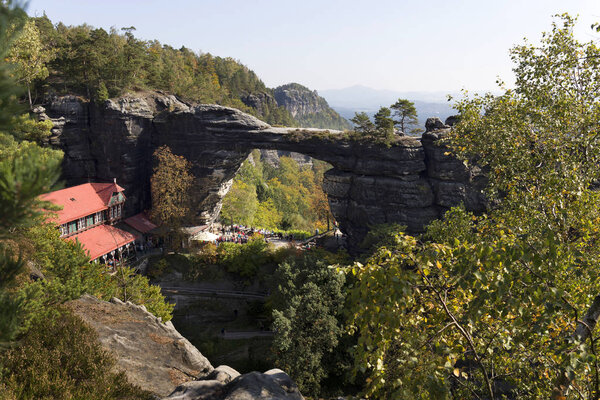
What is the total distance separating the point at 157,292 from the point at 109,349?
1137cm

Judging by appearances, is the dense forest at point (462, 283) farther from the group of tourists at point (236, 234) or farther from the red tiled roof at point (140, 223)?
the group of tourists at point (236, 234)

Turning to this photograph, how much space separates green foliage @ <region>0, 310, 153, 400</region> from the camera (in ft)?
24.5

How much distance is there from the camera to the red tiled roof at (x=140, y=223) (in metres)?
32.9

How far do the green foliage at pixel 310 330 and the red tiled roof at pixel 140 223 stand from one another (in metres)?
18.5

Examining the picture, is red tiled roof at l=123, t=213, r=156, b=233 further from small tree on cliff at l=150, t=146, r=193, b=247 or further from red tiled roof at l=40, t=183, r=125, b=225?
red tiled roof at l=40, t=183, r=125, b=225

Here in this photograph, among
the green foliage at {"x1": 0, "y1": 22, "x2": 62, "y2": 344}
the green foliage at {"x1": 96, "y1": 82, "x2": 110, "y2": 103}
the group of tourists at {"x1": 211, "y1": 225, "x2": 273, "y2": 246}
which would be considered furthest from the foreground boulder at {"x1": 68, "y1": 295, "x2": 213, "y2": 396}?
the green foliage at {"x1": 96, "y1": 82, "x2": 110, "y2": 103}

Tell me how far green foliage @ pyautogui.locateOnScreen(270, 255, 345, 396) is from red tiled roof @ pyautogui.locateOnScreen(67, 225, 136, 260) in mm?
16025

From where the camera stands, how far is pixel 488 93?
10570mm

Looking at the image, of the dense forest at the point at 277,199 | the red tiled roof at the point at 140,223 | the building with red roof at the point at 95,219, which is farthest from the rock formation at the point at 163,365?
the dense forest at the point at 277,199

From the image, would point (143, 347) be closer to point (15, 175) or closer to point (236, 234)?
point (15, 175)

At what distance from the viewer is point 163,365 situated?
1052 centimetres

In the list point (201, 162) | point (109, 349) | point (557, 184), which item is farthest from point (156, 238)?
point (557, 184)

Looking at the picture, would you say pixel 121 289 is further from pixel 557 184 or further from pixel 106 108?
pixel 106 108

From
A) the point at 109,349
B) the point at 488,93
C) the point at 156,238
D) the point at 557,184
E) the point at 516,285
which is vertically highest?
the point at 488,93
